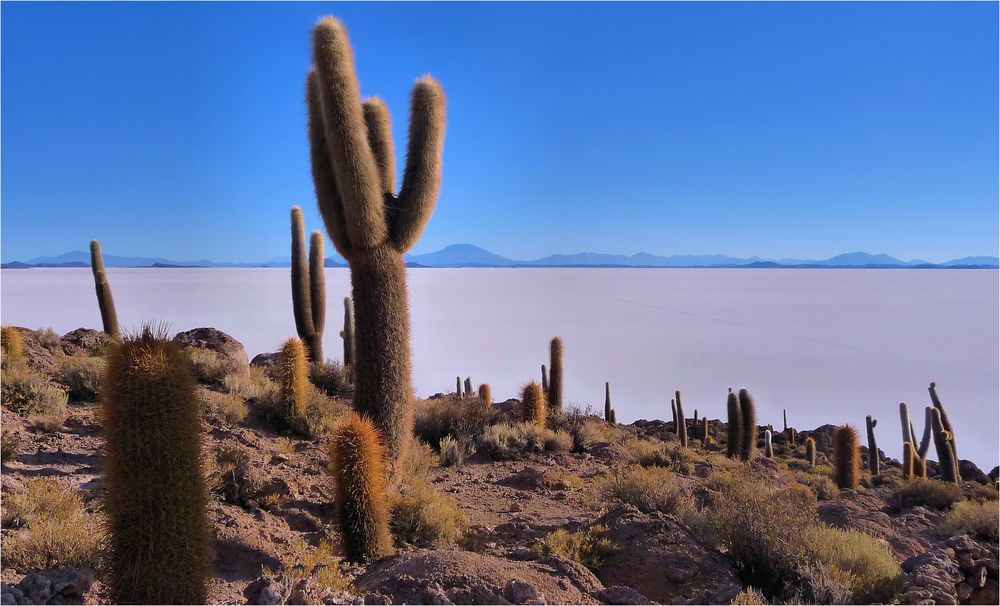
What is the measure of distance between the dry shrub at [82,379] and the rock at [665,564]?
8658mm

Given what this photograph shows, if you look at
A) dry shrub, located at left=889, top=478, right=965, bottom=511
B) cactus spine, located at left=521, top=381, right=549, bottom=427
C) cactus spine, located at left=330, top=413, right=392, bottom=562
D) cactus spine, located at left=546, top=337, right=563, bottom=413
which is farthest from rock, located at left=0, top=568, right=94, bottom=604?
cactus spine, located at left=546, top=337, right=563, bottom=413

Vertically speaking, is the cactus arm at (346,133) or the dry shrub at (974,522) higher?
the cactus arm at (346,133)

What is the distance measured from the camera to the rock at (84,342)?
1341 cm

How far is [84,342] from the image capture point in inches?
563

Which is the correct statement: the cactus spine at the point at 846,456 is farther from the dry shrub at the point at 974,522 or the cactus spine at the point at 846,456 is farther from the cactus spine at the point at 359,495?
the cactus spine at the point at 359,495

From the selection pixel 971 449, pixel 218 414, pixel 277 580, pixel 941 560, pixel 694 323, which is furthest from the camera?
pixel 694 323

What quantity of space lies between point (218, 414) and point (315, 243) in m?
8.33

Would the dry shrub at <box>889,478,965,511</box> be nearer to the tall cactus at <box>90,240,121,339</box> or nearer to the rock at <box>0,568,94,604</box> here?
the rock at <box>0,568,94,604</box>

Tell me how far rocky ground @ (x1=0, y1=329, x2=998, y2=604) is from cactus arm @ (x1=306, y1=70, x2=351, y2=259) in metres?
3.22

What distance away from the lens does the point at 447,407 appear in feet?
44.9

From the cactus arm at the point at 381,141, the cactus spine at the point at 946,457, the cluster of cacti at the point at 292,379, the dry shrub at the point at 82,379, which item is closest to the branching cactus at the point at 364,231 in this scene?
the cactus arm at the point at 381,141

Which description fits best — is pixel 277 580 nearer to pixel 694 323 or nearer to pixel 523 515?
pixel 523 515

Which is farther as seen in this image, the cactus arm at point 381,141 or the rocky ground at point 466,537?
the cactus arm at point 381,141

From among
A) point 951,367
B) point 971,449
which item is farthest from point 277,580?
point 951,367
